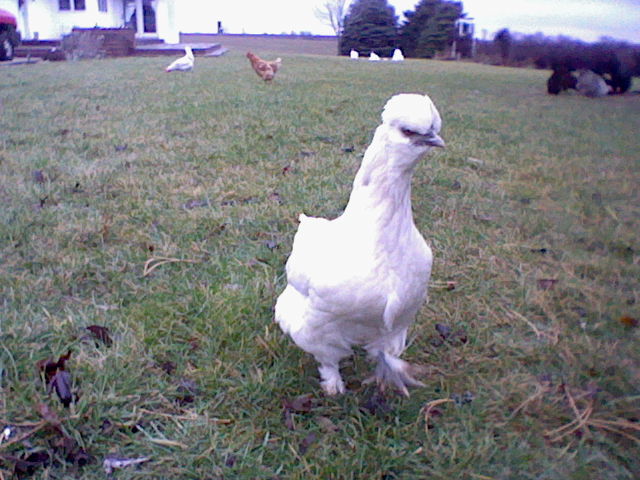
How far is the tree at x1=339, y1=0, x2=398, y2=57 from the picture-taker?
1.31m

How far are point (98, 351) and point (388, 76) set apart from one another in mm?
1209

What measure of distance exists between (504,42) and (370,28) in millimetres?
639

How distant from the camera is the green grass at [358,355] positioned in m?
0.75

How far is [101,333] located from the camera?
1.71m

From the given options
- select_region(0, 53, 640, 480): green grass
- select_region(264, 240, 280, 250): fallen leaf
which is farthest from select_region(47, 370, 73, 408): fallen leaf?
select_region(264, 240, 280, 250): fallen leaf

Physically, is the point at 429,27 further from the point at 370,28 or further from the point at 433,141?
the point at 370,28

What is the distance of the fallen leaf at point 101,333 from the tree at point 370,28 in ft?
3.56

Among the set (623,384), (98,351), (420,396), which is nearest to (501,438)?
(420,396)

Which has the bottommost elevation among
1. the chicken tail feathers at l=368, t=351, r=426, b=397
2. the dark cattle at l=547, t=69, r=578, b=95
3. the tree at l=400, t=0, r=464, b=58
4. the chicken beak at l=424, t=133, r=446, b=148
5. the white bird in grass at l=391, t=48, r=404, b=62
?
the chicken tail feathers at l=368, t=351, r=426, b=397

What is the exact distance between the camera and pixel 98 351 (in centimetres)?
162

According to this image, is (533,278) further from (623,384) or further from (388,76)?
(388,76)

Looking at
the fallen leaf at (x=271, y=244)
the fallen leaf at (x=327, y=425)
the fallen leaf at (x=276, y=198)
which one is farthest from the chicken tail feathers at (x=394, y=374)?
the fallen leaf at (x=276, y=198)

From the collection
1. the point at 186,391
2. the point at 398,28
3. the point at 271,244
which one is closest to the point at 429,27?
the point at 398,28

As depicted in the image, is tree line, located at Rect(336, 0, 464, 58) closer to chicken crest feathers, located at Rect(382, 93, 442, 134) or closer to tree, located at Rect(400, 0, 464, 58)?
tree, located at Rect(400, 0, 464, 58)
